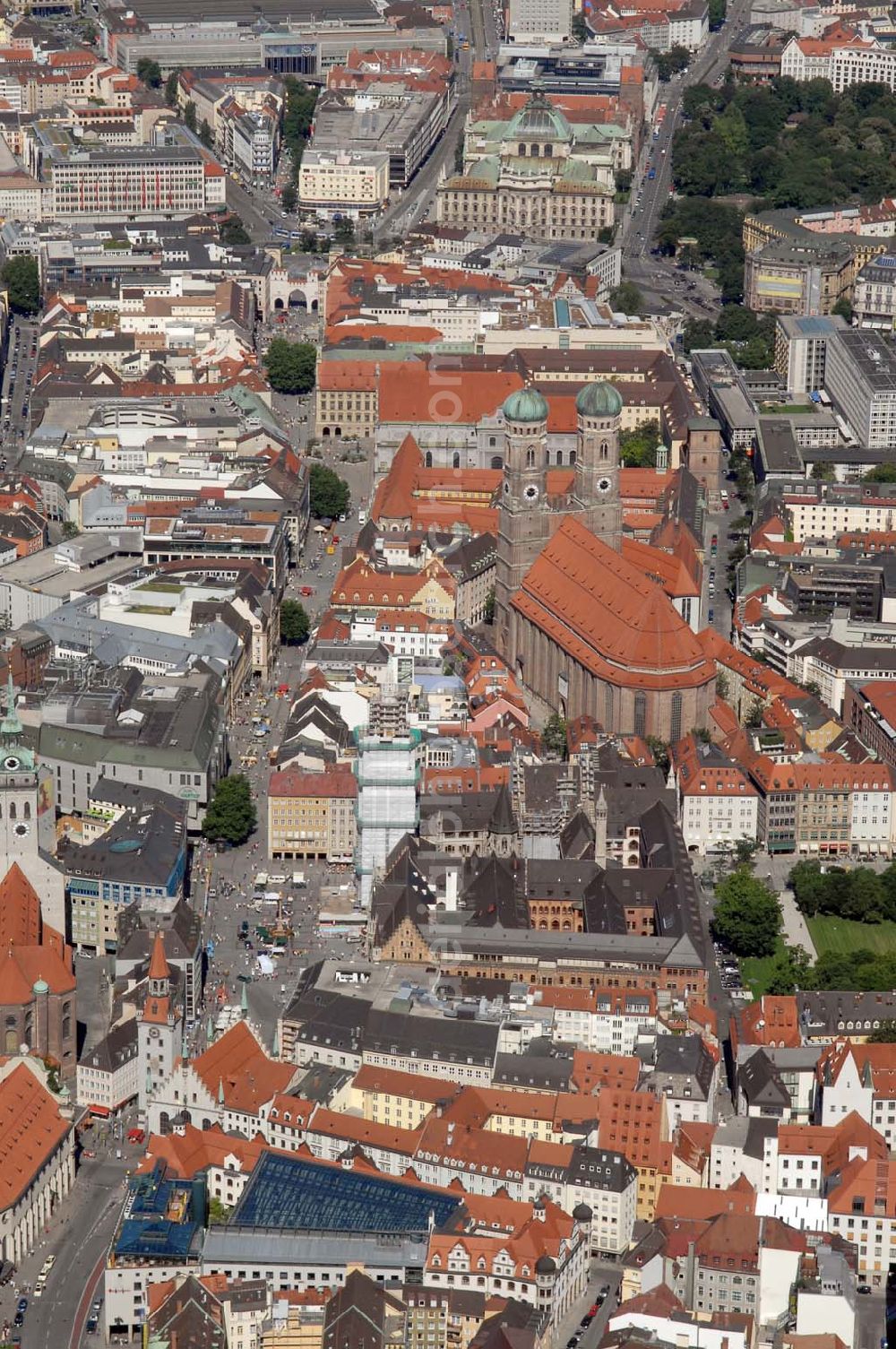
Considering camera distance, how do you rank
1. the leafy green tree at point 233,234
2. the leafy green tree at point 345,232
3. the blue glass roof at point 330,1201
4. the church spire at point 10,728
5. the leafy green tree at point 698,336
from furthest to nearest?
the leafy green tree at point 345,232 → the leafy green tree at point 233,234 → the leafy green tree at point 698,336 → the church spire at point 10,728 → the blue glass roof at point 330,1201

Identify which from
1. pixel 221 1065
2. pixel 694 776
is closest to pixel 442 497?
pixel 694 776

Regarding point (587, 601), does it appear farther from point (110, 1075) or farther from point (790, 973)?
point (110, 1075)

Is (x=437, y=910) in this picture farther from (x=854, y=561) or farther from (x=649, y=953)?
(x=854, y=561)

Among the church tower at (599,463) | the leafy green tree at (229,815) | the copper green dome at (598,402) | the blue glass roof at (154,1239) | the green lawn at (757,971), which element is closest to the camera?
the blue glass roof at (154,1239)

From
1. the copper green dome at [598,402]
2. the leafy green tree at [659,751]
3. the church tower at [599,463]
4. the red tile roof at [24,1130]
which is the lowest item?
the leafy green tree at [659,751]

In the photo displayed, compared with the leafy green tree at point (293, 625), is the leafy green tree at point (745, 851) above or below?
below

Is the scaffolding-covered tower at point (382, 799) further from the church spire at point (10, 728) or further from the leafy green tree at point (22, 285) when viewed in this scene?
the leafy green tree at point (22, 285)

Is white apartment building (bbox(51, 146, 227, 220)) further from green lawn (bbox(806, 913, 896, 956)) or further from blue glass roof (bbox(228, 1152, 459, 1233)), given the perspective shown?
blue glass roof (bbox(228, 1152, 459, 1233))

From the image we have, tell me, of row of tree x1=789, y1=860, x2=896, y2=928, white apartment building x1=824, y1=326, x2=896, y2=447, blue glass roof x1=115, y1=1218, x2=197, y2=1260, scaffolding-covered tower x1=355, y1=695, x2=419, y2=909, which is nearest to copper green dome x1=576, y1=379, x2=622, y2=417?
scaffolding-covered tower x1=355, y1=695, x2=419, y2=909

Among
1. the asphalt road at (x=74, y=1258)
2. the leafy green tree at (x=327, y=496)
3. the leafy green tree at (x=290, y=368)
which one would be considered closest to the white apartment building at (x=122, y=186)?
the leafy green tree at (x=290, y=368)
